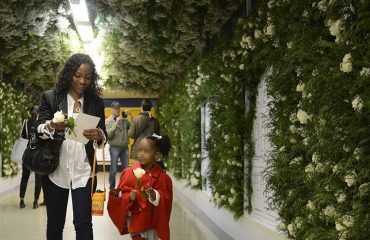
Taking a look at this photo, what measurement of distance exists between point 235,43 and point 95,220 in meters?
3.08

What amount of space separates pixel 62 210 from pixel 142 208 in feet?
2.24

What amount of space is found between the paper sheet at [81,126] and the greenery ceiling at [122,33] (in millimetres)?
2407

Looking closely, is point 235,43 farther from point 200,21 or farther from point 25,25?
point 25,25

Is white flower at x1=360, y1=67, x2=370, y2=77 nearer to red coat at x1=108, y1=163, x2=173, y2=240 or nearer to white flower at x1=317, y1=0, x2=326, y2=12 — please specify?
white flower at x1=317, y1=0, x2=326, y2=12

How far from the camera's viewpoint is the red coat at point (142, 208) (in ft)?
12.1

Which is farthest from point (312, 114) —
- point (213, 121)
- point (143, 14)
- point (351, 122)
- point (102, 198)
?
point (143, 14)

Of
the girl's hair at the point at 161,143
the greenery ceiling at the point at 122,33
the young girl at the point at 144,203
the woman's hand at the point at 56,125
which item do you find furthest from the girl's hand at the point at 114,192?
the greenery ceiling at the point at 122,33

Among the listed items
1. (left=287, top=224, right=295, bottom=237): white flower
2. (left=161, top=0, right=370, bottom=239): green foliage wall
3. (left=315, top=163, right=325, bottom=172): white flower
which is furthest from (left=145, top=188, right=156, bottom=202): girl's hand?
(left=315, top=163, right=325, bottom=172): white flower

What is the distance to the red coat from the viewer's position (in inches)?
145

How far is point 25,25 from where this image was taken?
6852 millimetres

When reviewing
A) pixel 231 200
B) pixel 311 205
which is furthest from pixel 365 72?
pixel 231 200

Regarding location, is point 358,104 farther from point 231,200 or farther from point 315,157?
point 231,200

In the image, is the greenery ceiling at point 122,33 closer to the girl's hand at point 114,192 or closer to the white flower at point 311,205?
the girl's hand at point 114,192

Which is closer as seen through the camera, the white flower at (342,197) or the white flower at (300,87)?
the white flower at (342,197)
